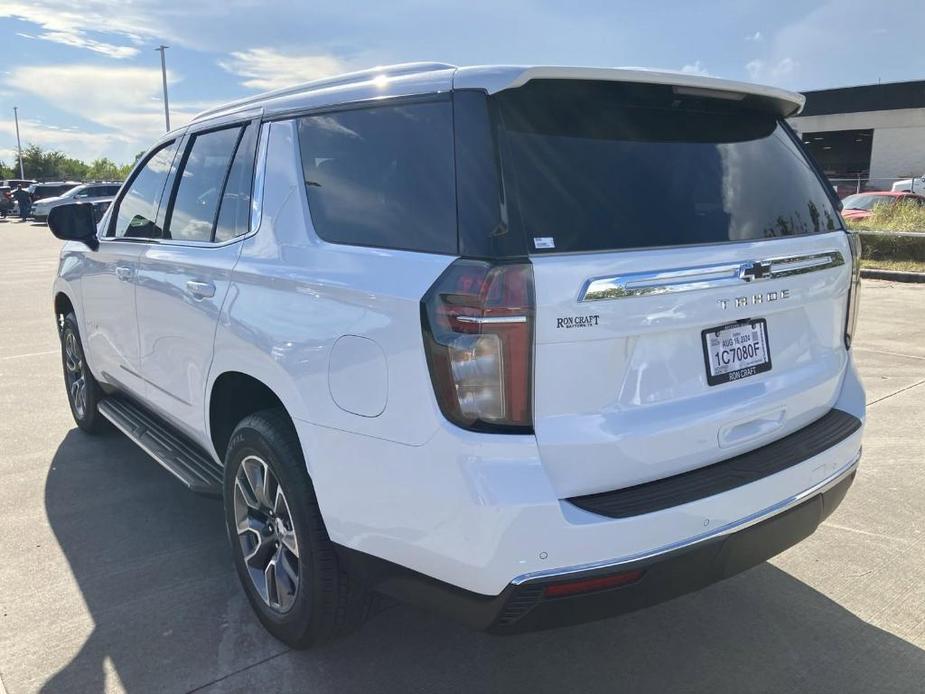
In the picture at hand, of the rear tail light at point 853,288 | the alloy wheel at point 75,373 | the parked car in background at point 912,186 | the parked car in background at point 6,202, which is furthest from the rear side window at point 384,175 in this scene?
the parked car in background at point 6,202

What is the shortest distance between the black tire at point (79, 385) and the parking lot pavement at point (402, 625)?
0.73 metres

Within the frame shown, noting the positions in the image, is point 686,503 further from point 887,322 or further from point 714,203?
point 887,322

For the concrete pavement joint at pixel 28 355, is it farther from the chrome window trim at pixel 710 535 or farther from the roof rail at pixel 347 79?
the chrome window trim at pixel 710 535

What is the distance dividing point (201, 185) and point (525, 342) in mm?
2136

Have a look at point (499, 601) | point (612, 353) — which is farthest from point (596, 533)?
point (612, 353)

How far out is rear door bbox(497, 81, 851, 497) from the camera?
83.7 inches

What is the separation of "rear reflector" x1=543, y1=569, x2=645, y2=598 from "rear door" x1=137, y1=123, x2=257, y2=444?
1.72 m

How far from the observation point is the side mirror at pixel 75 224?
4.54 meters

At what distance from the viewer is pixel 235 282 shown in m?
2.98

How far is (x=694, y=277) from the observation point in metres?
2.29

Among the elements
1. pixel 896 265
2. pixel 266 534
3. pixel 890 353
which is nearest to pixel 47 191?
pixel 896 265

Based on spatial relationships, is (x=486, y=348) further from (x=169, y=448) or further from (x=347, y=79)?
(x=169, y=448)

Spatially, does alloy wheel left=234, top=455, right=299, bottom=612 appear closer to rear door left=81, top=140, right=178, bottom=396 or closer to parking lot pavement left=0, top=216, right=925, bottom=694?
parking lot pavement left=0, top=216, right=925, bottom=694

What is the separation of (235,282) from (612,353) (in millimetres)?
1519
